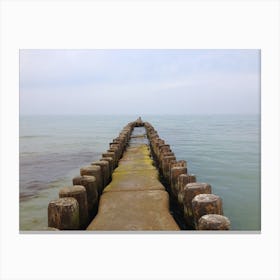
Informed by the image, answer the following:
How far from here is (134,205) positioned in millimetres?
3674

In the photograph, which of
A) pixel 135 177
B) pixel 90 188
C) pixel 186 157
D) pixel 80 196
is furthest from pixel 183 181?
pixel 186 157

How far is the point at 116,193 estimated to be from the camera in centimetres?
412

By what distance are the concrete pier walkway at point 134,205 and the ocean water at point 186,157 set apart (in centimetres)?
94

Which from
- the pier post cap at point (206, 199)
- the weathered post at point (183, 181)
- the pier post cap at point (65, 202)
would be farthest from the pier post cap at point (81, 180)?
the pier post cap at point (206, 199)

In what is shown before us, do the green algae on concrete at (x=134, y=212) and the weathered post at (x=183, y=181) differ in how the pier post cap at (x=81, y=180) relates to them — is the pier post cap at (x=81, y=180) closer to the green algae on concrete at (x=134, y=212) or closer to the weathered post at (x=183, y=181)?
the green algae on concrete at (x=134, y=212)

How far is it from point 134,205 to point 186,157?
6.10 meters

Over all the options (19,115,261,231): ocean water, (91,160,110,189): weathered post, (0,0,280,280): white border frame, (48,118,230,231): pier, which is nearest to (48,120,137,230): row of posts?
(48,118,230,231): pier

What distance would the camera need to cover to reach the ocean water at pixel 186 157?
4371 mm
